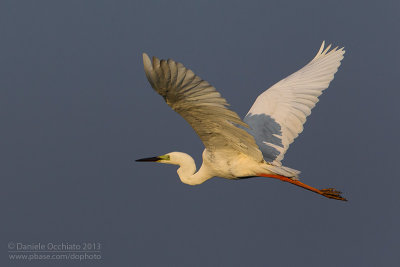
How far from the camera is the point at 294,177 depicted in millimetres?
9898

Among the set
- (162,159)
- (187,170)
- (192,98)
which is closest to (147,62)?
(192,98)

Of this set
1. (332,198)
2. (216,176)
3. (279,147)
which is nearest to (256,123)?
(279,147)

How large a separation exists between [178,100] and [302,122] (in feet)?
14.4

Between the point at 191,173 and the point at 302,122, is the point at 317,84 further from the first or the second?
the point at 191,173

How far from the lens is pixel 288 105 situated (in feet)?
38.2

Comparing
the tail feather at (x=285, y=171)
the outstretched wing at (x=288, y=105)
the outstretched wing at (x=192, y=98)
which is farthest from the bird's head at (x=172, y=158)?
the outstretched wing at (x=192, y=98)

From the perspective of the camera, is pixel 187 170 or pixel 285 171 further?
pixel 187 170

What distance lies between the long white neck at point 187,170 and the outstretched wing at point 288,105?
1.29 metres

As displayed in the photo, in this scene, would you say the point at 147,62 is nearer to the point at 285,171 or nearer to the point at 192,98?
the point at 192,98

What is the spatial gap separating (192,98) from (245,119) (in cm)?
423

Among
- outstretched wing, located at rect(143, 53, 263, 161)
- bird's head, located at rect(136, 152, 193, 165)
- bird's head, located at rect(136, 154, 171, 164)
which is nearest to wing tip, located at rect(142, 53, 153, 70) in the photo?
outstretched wing, located at rect(143, 53, 263, 161)

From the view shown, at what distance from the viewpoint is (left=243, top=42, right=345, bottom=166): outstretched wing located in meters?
11.1

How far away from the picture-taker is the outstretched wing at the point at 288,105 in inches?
437

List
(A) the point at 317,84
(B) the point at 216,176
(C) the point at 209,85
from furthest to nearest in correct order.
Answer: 1. (A) the point at 317,84
2. (B) the point at 216,176
3. (C) the point at 209,85
